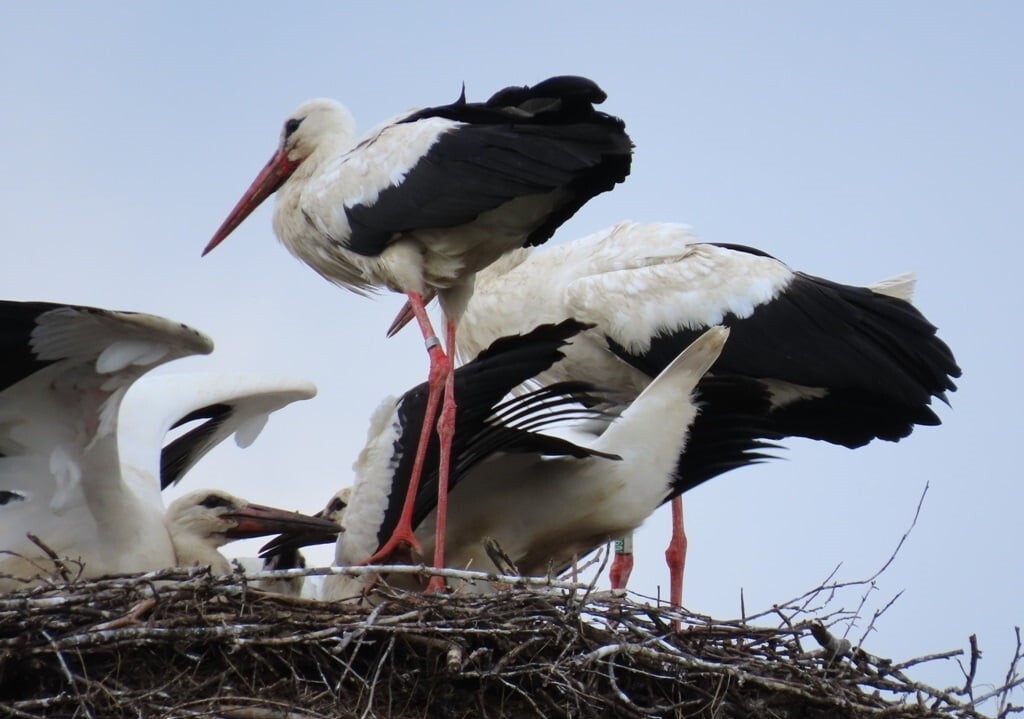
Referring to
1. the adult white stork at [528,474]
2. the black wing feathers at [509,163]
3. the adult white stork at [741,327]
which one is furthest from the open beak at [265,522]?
the adult white stork at [741,327]

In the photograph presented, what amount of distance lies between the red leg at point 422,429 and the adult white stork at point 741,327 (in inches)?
38.9

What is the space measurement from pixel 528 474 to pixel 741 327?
1.74 meters

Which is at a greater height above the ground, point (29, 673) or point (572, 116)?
point (572, 116)

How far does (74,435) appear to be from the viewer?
6.51 meters

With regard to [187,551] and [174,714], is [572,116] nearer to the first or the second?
[187,551]

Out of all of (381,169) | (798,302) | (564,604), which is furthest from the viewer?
(798,302)

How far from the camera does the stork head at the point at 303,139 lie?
7566 mm

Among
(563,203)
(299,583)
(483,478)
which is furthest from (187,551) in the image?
(563,203)

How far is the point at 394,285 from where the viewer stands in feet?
22.6

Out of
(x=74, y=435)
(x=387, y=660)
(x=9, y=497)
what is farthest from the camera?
(x=9, y=497)

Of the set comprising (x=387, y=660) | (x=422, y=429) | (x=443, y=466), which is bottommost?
(x=387, y=660)

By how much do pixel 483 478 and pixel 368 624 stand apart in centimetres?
151

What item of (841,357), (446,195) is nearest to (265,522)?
(446,195)

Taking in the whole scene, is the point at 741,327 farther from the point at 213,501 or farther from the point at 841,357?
the point at 213,501
